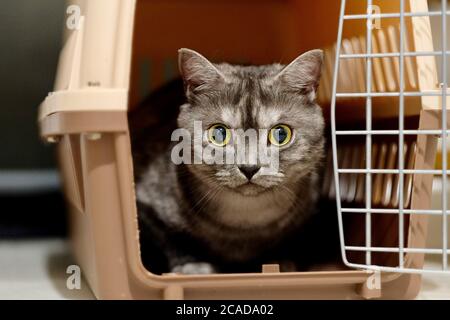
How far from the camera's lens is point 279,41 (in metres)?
1.97

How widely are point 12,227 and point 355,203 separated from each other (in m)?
1.30

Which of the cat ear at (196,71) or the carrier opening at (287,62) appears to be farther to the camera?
the carrier opening at (287,62)

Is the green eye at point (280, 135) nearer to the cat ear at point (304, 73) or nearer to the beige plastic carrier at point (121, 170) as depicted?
the cat ear at point (304, 73)

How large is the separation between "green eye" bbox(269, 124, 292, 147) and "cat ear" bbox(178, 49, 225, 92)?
161 mm

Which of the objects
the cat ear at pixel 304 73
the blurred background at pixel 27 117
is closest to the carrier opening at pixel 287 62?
the cat ear at pixel 304 73

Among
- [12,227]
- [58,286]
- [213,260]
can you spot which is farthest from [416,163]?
[12,227]

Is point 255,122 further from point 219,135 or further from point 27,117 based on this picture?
point 27,117

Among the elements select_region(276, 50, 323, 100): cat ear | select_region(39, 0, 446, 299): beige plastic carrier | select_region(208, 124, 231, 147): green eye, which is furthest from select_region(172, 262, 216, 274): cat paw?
select_region(276, 50, 323, 100): cat ear

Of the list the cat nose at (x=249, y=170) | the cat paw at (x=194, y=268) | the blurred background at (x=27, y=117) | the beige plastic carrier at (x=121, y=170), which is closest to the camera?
the beige plastic carrier at (x=121, y=170)

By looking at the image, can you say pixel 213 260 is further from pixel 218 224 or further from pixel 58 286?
pixel 58 286

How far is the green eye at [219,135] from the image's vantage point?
1.18m

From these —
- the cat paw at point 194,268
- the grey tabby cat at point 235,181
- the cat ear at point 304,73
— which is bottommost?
the cat paw at point 194,268

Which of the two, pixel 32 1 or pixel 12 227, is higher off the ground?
pixel 32 1

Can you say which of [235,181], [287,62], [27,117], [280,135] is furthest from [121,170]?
[27,117]
